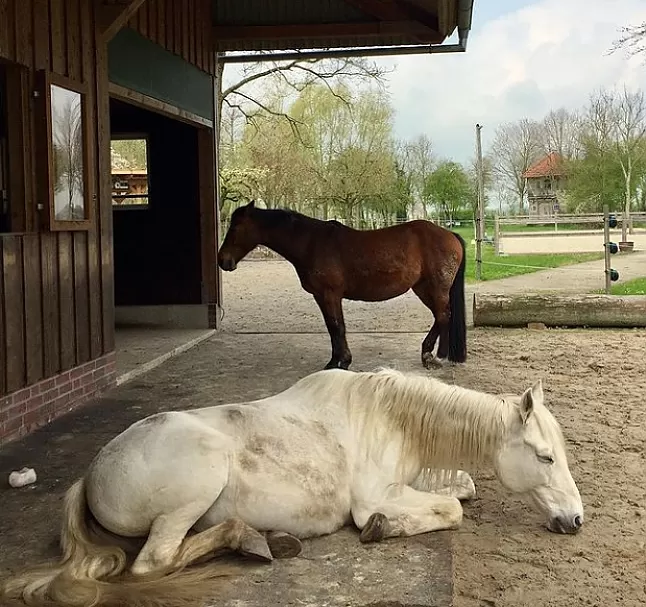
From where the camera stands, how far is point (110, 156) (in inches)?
255

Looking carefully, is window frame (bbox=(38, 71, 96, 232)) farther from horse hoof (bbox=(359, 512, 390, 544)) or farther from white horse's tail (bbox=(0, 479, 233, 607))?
horse hoof (bbox=(359, 512, 390, 544))

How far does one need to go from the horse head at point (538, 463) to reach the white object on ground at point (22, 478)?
2.32 metres

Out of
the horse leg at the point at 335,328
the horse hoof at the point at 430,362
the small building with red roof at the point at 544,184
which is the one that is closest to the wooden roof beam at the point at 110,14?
the horse leg at the point at 335,328

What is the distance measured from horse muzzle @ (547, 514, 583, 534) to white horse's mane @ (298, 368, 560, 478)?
13.8 inches

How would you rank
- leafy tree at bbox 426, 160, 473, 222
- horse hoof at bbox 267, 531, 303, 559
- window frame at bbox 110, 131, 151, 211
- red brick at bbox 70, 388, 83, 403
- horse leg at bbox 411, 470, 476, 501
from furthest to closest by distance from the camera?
leafy tree at bbox 426, 160, 473, 222 < window frame at bbox 110, 131, 151, 211 < red brick at bbox 70, 388, 83, 403 < horse leg at bbox 411, 470, 476, 501 < horse hoof at bbox 267, 531, 303, 559

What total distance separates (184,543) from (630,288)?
11330mm

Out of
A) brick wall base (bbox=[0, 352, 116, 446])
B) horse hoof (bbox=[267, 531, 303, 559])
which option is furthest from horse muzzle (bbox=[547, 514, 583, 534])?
brick wall base (bbox=[0, 352, 116, 446])

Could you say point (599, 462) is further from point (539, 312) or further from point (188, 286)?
point (188, 286)

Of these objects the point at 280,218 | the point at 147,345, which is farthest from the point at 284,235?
the point at 147,345

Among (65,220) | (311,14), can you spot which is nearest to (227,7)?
(311,14)

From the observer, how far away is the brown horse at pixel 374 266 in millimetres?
7215

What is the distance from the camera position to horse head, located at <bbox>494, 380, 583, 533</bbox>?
3.03 meters

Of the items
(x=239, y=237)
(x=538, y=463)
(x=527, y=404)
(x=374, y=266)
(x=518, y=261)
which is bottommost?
(x=538, y=463)

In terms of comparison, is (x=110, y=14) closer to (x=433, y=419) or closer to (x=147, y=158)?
(x=147, y=158)
